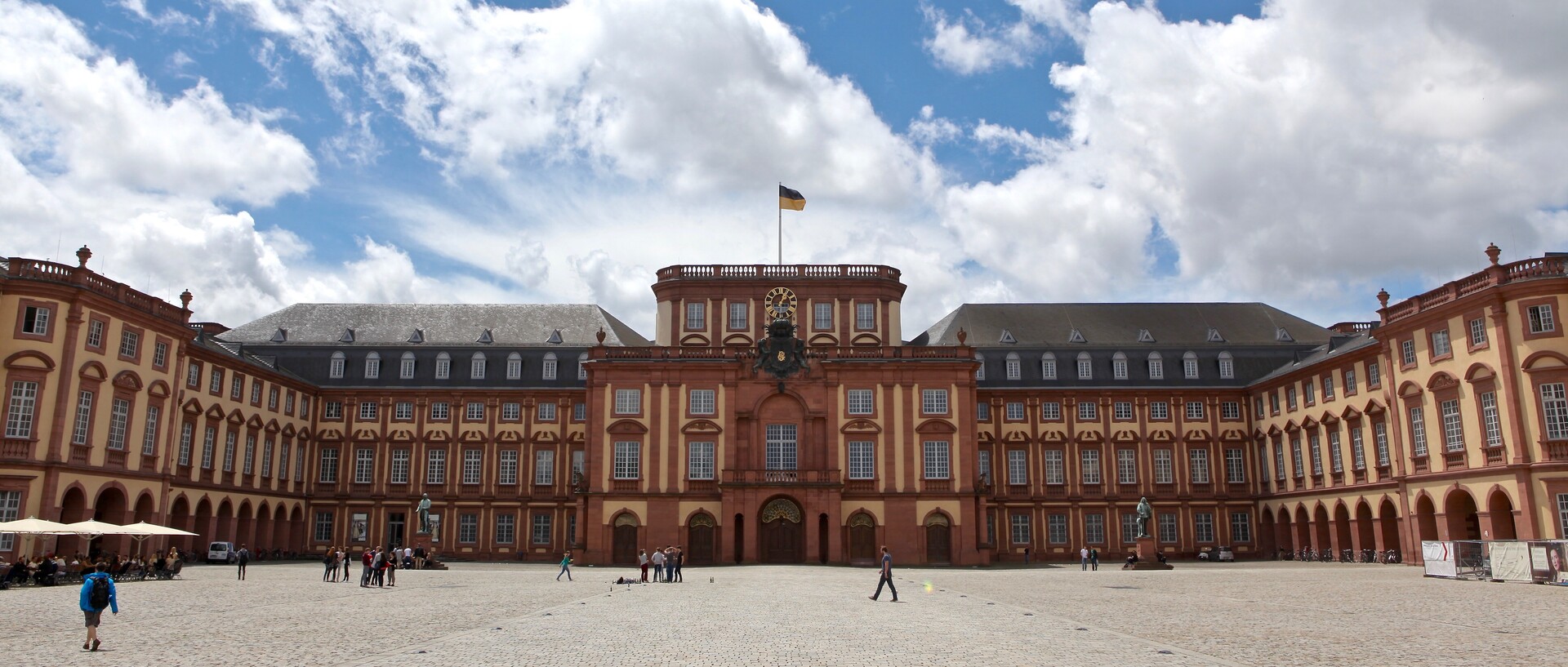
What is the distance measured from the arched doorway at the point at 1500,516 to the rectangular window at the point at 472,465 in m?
52.8

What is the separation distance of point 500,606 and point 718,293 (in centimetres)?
3853

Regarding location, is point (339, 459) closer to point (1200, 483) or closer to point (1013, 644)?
point (1200, 483)

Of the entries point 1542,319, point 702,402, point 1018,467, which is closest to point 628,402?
point 702,402

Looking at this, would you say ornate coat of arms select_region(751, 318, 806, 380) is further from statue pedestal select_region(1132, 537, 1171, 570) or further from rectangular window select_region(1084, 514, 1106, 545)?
rectangular window select_region(1084, 514, 1106, 545)

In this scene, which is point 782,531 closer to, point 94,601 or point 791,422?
point 791,422

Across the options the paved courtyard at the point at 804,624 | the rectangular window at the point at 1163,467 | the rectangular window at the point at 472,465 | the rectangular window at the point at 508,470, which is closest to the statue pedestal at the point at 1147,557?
the rectangular window at the point at 1163,467

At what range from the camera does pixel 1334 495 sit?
5803cm

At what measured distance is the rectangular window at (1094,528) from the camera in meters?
67.9

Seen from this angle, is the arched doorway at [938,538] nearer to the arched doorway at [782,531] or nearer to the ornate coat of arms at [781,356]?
the arched doorway at [782,531]

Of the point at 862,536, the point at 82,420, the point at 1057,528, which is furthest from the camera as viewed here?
the point at 1057,528

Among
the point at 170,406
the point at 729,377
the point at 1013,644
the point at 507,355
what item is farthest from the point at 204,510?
the point at 1013,644

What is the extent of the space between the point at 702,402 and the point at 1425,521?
35.2 metres

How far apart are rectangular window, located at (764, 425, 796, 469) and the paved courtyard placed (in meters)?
20.0

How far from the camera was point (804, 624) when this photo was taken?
934 inches
